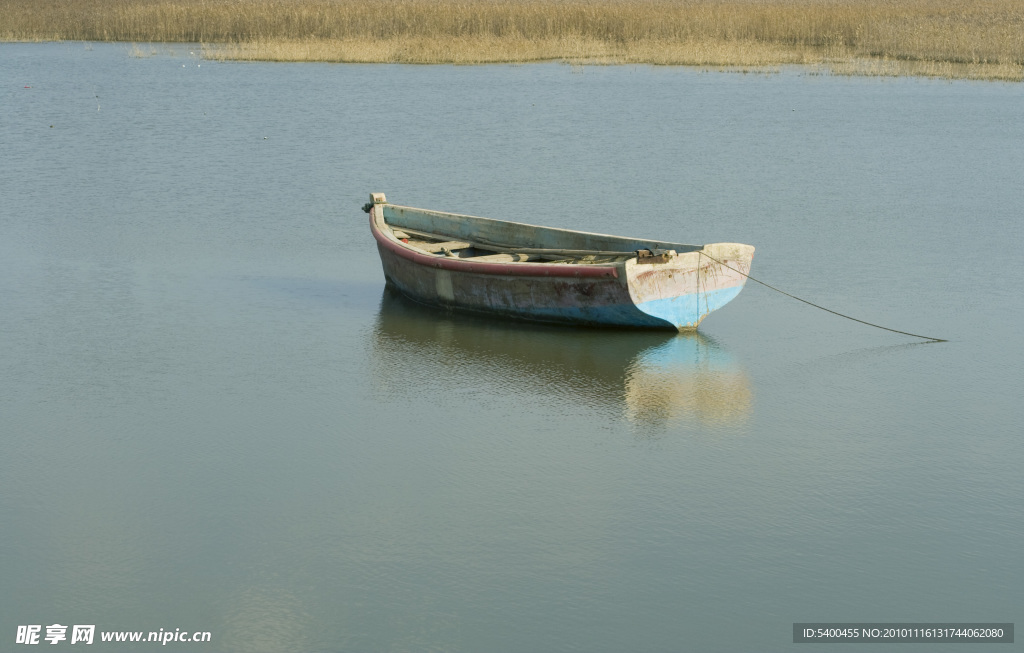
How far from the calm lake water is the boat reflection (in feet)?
0.12

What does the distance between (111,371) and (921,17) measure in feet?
92.8

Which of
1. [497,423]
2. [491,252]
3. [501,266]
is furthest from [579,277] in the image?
[491,252]

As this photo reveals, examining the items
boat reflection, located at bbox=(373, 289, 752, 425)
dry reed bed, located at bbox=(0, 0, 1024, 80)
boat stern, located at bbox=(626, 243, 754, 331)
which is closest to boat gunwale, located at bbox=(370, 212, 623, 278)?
boat stern, located at bbox=(626, 243, 754, 331)

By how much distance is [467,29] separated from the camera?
104 ft

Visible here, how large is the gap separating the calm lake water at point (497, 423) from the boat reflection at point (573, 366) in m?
0.04

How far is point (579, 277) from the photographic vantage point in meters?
8.95

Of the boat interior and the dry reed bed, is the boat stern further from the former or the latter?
the dry reed bed

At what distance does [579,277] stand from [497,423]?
1760 mm

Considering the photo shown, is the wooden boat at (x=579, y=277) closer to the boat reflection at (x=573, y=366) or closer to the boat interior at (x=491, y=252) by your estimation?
the boat interior at (x=491, y=252)

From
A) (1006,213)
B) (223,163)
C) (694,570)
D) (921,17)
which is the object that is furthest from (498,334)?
(921,17)

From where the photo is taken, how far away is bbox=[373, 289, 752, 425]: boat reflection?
801cm

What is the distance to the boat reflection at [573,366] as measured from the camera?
8.01 metres

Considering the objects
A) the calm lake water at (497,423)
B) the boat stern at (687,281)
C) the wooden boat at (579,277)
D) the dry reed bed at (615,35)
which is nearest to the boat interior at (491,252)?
the wooden boat at (579,277)

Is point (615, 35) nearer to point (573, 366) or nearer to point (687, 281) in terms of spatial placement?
point (687, 281)
